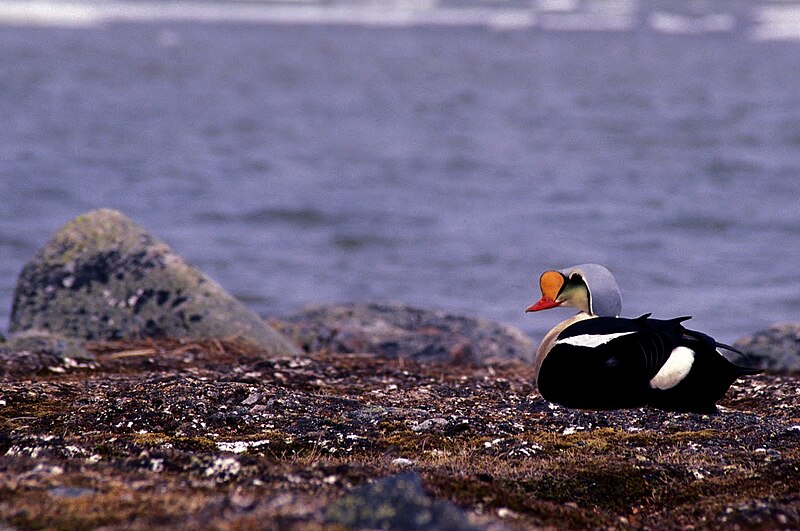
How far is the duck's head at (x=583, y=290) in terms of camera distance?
5250mm

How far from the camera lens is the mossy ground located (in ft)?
11.8

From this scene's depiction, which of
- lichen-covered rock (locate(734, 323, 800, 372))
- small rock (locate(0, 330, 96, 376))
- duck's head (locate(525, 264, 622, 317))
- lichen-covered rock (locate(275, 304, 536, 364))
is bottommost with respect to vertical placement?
lichen-covered rock (locate(734, 323, 800, 372))

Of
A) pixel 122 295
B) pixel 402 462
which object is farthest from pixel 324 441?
pixel 122 295

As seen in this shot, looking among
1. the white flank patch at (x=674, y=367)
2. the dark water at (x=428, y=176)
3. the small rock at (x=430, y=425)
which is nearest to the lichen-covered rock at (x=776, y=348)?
the dark water at (x=428, y=176)

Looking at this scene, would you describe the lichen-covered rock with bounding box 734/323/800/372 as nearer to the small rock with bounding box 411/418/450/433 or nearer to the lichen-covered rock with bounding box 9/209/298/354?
the lichen-covered rock with bounding box 9/209/298/354

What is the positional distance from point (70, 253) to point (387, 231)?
25.2 ft

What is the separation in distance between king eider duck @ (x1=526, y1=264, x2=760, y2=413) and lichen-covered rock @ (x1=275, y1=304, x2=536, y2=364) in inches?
158

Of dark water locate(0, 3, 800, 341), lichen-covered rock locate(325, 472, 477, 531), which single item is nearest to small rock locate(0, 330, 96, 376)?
lichen-covered rock locate(325, 472, 477, 531)

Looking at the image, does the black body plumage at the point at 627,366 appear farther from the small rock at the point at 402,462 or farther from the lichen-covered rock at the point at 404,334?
the lichen-covered rock at the point at 404,334

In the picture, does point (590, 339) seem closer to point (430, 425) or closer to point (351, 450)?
point (430, 425)

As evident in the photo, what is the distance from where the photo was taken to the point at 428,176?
67.1 ft

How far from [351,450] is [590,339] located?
4.24 ft

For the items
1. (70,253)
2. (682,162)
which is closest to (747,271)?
(682,162)

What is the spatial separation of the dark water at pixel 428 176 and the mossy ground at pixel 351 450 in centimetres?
634
